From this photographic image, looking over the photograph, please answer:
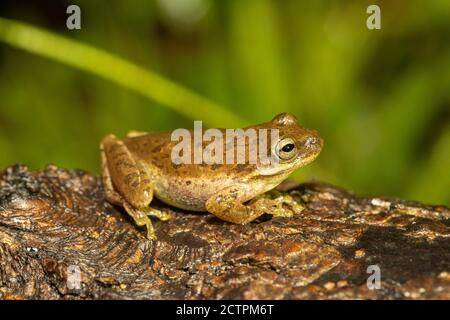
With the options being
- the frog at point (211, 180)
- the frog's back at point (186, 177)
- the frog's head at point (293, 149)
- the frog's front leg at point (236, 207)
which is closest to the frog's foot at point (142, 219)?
the frog at point (211, 180)

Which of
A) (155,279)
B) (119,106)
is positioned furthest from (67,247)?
(119,106)

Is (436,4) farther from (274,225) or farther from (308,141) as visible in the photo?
(274,225)

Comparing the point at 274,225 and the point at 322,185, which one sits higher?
the point at 322,185

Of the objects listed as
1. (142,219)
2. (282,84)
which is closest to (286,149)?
(142,219)

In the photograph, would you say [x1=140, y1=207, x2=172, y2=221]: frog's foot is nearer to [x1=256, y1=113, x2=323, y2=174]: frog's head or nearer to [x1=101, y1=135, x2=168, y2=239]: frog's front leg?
[x1=101, y1=135, x2=168, y2=239]: frog's front leg

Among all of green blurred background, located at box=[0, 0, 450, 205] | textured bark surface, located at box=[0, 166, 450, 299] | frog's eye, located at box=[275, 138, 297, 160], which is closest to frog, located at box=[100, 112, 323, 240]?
frog's eye, located at box=[275, 138, 297, 160]
